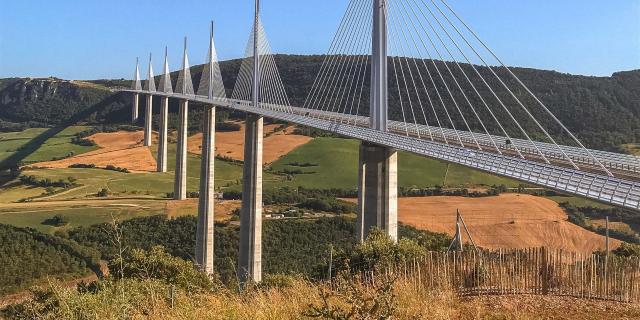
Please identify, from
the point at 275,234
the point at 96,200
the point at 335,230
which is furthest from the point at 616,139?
the point at 96,200

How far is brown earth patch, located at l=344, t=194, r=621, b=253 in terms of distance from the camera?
36469 mm

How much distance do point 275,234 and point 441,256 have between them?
91.8ft

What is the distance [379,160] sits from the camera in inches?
763

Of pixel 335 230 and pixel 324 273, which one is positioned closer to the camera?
pixel 324 273

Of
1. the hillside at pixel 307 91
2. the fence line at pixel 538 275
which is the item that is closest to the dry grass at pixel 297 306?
the fence line at pixel 538 275

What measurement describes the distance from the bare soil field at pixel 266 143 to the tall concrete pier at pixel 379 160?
4946 cm

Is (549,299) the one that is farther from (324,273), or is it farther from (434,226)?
(434,226)

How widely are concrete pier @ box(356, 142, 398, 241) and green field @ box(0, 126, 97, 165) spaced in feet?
211

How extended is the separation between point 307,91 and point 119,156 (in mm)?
30757

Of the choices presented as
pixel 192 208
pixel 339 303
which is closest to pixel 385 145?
pixel 339 303

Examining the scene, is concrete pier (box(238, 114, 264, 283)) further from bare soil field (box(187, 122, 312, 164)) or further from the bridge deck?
bare soil field (box(187, 122, 312, 164))

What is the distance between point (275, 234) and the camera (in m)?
38.6

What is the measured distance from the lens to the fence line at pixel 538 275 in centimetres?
1009

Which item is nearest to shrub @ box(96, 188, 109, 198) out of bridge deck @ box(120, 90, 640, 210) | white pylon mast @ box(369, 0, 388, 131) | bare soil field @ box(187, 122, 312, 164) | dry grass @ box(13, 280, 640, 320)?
bare soil field @ box(187, 122, 312, 164)
